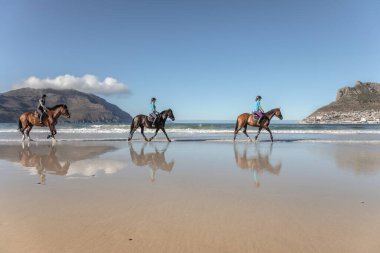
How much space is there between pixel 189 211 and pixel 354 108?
6196 inches

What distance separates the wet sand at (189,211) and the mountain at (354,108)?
5154 inches

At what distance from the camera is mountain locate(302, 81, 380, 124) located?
4951 inches

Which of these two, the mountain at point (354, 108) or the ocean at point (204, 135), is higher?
the mountain at point (354, 108)

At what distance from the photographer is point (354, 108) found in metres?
140

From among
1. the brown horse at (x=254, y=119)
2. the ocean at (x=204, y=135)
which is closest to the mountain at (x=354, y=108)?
the ocean at (x=204, y=135)

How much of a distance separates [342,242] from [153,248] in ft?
6.52

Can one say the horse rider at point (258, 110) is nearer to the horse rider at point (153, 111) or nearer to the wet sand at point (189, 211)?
the horse rider at point (153, 111)

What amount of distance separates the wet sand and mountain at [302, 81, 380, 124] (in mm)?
130905

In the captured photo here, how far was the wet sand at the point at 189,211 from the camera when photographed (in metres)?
3.05

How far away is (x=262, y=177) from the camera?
22.0 ft

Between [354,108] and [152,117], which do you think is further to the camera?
[354,108]

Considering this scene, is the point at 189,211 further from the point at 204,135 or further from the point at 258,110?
the point at 204,135

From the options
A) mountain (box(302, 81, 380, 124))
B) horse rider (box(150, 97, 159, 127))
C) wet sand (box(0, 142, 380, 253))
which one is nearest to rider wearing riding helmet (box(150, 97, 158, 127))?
horse rider (box(150, 97, 159, 127))

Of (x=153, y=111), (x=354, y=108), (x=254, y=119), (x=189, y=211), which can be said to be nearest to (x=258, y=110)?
(x=254, y=119)
